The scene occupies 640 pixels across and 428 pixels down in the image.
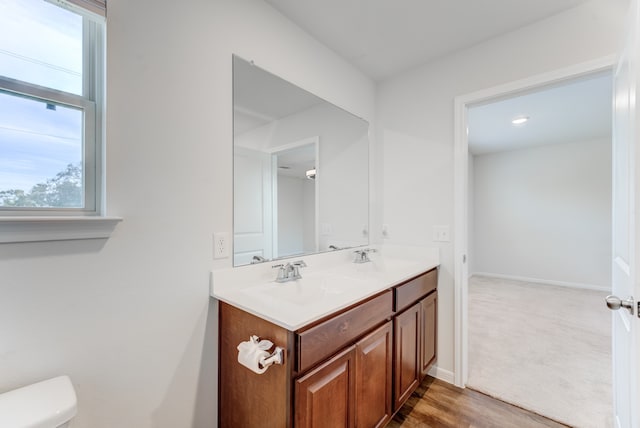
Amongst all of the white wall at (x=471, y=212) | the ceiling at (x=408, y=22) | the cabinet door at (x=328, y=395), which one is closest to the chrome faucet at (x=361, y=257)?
the cabinet door at (x=328, y=395)

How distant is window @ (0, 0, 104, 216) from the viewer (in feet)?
2.89

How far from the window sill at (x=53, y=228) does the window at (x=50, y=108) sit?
84mm

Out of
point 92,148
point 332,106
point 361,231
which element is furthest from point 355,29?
point 92,148

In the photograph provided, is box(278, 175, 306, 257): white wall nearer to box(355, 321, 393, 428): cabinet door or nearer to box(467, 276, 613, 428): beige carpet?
box(355, 321, 393, 428): cabinet door

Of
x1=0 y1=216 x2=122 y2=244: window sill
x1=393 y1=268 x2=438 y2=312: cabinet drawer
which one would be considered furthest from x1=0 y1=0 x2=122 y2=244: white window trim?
x1=393 y1=268 x2=438 y2=312: cabinet drawer

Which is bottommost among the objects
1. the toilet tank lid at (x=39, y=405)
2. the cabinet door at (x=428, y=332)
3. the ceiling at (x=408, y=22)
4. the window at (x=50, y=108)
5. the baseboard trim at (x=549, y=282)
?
the baseboard trim at (x=549, y=282)

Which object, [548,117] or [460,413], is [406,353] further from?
[548,117]

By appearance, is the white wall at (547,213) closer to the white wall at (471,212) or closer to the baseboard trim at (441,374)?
the white wall at (471,212)

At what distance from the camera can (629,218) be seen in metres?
1.04

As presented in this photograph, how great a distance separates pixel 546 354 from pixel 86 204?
347 centimetres

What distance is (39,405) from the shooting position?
0.74 m

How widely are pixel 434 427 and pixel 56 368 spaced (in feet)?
6.05

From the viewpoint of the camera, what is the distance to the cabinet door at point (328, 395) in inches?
38.7

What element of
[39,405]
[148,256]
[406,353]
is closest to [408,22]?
[148,256]
